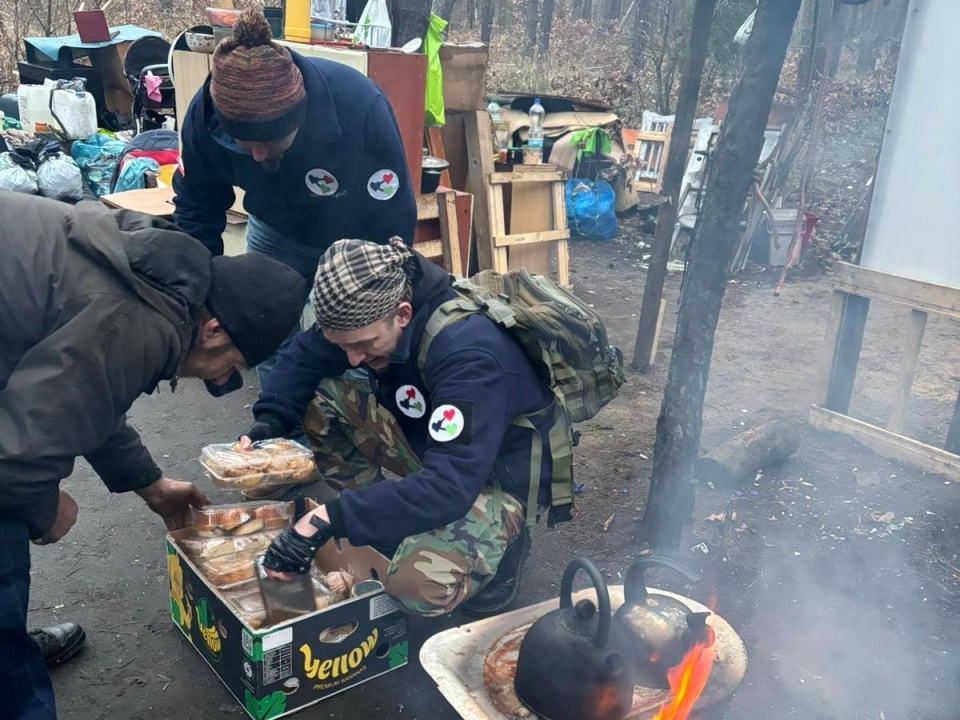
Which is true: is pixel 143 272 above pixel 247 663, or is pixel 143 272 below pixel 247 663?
above

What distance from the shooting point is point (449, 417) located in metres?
2.43

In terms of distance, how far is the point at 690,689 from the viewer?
7.04ft

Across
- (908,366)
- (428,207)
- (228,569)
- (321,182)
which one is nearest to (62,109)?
(428,207)

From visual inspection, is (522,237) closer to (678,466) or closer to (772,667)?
(678,466)

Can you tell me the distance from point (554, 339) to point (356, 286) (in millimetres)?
700

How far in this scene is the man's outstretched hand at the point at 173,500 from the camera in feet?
9.19

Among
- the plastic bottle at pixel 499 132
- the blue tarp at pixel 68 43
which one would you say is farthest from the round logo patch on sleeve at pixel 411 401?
the blue tarp at pixel 68 43

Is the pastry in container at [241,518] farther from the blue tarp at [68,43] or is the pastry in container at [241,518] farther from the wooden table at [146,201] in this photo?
the blue tarp at [68,43]

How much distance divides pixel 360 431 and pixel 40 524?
1.33 m

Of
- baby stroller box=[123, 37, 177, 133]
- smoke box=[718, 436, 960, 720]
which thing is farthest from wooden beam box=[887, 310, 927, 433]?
baby stroller box=[123, 37, 177, 133]

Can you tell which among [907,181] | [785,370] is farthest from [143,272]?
[785,370]

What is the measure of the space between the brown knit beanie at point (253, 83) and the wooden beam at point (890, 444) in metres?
3.45

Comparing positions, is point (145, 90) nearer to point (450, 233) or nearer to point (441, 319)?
point (450, 233)

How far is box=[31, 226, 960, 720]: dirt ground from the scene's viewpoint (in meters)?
2.73
